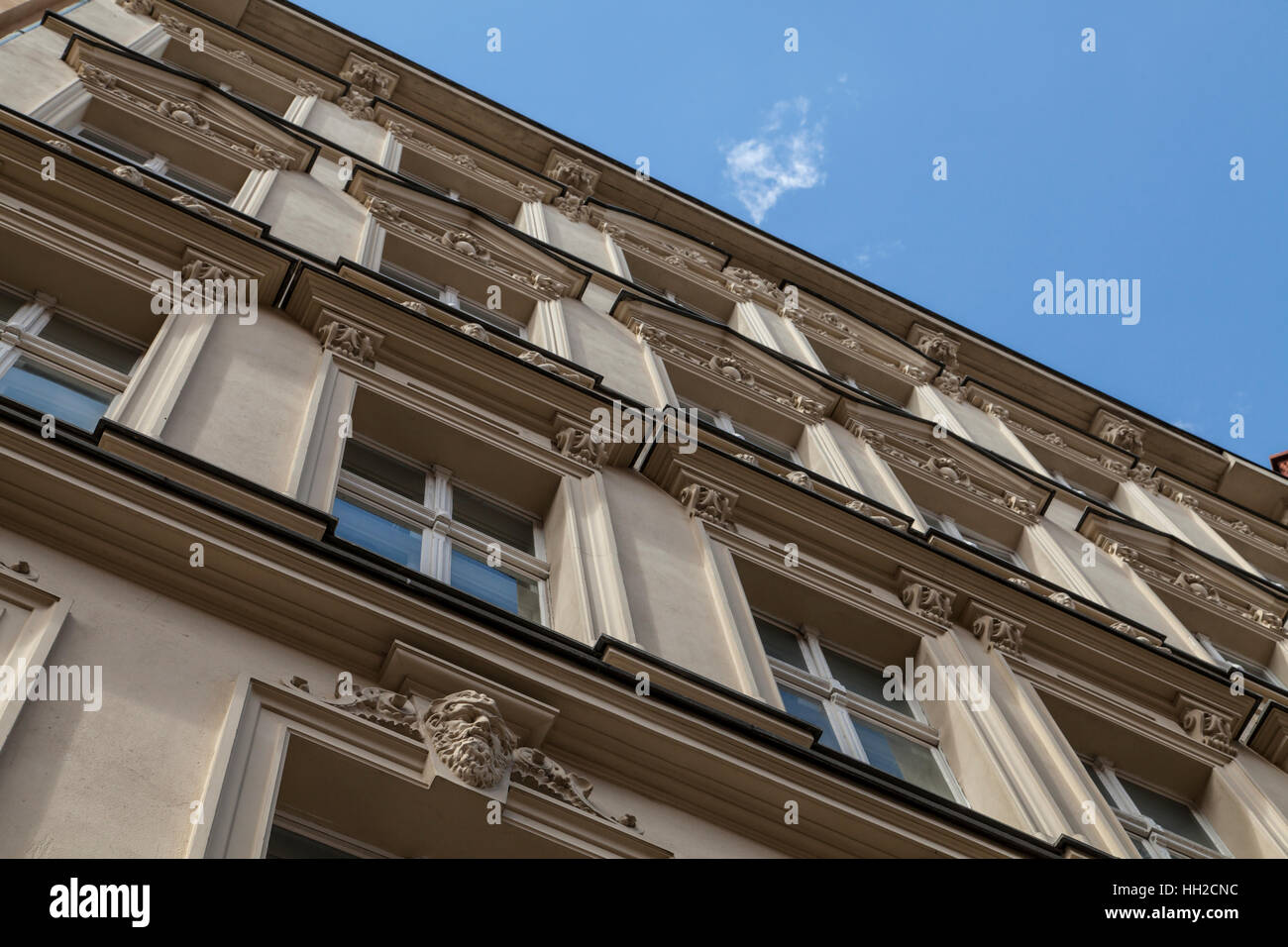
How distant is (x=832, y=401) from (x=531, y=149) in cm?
1095

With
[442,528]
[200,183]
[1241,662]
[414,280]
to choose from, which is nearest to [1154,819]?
[1241,662]

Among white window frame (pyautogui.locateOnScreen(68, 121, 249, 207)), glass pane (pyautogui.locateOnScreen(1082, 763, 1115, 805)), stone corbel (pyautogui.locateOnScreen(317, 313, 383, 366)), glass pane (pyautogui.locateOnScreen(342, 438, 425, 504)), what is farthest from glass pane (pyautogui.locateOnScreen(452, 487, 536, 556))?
white window frame (pyautogui.locateOnScreen(68, 121, 249, 207))

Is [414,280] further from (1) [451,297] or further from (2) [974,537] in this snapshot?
(2) [974,537]

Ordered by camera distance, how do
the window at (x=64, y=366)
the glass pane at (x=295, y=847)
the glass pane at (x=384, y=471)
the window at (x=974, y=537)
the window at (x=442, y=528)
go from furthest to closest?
the window at (x=974, y=537) → the glass pane at (x=384, y=471) → the window at (x=442, y=528) → the window at (x=64, y=366) → the glass pane at (x=295, y=847)

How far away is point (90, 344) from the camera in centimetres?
1308

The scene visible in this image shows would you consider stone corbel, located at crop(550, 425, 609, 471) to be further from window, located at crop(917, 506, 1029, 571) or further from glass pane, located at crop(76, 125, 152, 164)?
window, located at crop(917, 506, 1029, 571)

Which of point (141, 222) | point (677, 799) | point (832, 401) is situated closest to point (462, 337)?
point (141, 222)

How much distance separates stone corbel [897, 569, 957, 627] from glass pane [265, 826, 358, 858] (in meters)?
8.82

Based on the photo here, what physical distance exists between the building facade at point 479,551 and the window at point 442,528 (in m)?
0.05

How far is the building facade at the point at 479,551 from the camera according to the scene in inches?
328

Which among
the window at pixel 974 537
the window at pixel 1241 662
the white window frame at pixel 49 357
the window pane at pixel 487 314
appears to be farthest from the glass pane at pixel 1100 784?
the white window frame at pixel 49 357

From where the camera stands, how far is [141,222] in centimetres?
1438

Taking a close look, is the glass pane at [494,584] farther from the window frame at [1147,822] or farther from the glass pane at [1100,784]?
the glass pane at [1100,784]
